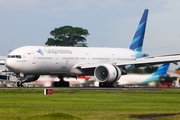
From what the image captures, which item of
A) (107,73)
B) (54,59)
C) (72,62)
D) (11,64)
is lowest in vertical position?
(107,73)

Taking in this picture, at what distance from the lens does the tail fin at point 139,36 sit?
5734 centimetres

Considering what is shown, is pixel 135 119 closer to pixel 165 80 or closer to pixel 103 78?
pixel 103 78

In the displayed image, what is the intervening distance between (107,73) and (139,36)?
14293 millimetres

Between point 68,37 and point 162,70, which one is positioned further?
point 68,37

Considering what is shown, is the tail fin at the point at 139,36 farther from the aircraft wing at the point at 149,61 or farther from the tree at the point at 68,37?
the tree at the point at 68,37

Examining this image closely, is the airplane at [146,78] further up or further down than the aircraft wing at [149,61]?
further down

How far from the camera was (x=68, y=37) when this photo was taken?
111 m

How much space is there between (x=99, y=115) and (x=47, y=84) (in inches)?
1467

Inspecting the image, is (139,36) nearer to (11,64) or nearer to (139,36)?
(139,36)

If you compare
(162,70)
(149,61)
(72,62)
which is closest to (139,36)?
(162,70)

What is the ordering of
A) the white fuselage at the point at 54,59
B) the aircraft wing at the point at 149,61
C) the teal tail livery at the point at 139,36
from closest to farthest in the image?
the white fuselage at the point at 54,59 < the aircraft wing at the point at 149,61 < the teal tail livery at the point at 139,36

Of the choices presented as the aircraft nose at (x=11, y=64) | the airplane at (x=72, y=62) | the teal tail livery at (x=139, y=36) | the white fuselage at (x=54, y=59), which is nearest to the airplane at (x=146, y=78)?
the airplane at (x=72, y=62)

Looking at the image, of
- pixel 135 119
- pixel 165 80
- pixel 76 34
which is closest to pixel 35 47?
pixel 165 80

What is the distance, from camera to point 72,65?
4791 cm
